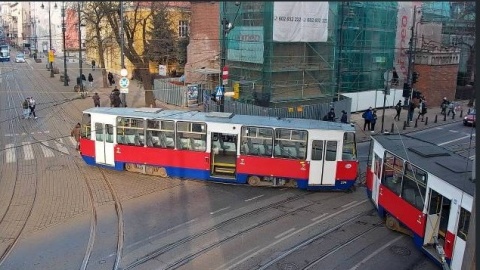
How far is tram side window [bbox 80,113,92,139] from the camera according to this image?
18453mm

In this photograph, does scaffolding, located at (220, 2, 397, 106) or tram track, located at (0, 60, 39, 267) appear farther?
scaffolding, located at (220, 2, 397, 106)

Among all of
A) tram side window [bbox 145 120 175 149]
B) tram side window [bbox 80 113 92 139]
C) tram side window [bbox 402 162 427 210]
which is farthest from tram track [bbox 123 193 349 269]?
tram side window [bbox 80 113 92 139]

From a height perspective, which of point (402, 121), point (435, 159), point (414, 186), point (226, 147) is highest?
point (435, 159)

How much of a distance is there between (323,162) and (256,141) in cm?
232

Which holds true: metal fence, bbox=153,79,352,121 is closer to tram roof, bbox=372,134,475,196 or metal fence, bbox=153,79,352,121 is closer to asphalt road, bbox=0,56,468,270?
asphalt road, bbox=0,56,468,270

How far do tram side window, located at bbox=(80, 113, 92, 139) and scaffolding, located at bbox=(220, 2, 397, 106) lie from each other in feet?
41.1

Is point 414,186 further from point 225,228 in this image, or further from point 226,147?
point 226,147

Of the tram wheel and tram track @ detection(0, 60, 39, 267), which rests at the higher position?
the tram wheel

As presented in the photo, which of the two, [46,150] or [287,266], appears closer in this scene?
[287,266]

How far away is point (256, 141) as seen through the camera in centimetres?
1650

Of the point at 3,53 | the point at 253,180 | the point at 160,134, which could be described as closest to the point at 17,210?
the point at 160,134

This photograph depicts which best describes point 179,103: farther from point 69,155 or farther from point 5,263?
point 5,263

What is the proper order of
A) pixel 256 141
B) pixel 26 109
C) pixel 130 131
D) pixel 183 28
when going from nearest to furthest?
pixel 256 141 → pixel 130 131 → pixel 26 109 → pixel 183 28

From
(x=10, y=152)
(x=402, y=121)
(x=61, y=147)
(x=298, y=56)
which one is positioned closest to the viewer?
(x=10, y=152)
